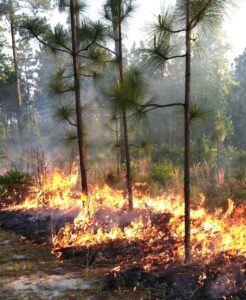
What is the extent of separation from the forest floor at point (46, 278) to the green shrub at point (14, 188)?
2.82 meters

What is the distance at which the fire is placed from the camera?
4.46 m

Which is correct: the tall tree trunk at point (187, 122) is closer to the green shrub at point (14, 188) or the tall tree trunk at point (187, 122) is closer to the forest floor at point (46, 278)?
the forest floor at point (46, 278)

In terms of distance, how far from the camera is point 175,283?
3.76m

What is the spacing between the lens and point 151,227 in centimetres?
554

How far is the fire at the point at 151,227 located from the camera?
4.46 m

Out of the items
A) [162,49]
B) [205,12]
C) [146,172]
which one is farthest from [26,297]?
[146,172]

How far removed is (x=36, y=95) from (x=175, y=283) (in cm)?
4825

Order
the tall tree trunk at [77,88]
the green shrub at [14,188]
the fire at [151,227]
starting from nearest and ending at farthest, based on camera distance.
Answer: the fire at [151,227] → the tall tree trunk at [77,88] → the green shrub at [14,188]

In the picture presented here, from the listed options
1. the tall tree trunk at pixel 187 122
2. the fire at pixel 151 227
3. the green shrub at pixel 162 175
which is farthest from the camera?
the green shrub at pixel 162 175

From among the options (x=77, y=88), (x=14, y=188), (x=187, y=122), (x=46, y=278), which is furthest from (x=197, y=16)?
(x=14, y=188)

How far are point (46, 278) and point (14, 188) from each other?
447cm

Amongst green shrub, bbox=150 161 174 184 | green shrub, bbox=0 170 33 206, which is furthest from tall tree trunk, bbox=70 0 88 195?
green shrub, bbox=150 161 174 184

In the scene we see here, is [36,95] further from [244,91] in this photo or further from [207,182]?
[207,182]

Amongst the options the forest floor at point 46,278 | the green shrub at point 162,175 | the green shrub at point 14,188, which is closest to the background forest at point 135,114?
the green shrub at point 162,175
